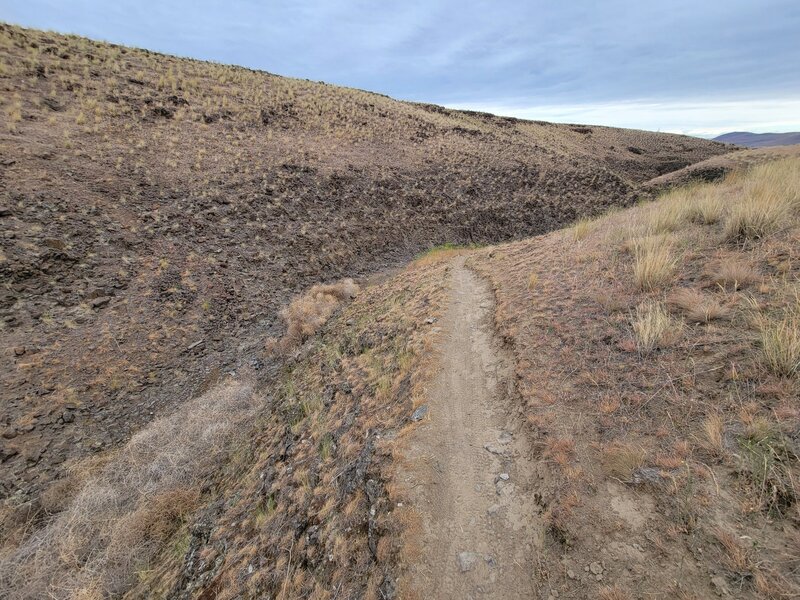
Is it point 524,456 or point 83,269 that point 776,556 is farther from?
point 83,269

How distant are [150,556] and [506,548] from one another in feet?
17.8

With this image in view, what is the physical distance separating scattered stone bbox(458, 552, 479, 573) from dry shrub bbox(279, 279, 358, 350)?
334 inches

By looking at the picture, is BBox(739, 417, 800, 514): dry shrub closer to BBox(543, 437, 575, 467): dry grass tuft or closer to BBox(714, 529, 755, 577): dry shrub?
BBox(714, 529, 755, 577): dry shrub

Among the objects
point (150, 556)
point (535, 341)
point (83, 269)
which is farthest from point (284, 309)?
point (535, 341)

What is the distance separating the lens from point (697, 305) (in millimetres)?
5012

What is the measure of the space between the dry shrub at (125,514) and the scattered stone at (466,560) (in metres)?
4.96

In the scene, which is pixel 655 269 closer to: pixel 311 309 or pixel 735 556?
pixel 735 556

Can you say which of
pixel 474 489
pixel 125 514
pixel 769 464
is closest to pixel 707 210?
pixel 769 464

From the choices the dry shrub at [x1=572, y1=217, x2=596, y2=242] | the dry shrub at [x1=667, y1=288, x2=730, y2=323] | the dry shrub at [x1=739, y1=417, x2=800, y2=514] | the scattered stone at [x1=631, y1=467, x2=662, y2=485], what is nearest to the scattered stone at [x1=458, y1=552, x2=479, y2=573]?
the scattered stone at [x1=631, y1=467, x2=662, y2=485]

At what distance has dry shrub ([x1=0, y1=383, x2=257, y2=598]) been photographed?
514cm

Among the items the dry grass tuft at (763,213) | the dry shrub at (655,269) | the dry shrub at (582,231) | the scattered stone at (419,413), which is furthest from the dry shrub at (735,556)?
the dry shrub at (582,231)

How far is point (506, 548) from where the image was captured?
353 cm

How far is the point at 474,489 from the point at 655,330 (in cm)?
315

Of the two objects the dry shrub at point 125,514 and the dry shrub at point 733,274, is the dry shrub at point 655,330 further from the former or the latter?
the dry shrub at point 125,514
